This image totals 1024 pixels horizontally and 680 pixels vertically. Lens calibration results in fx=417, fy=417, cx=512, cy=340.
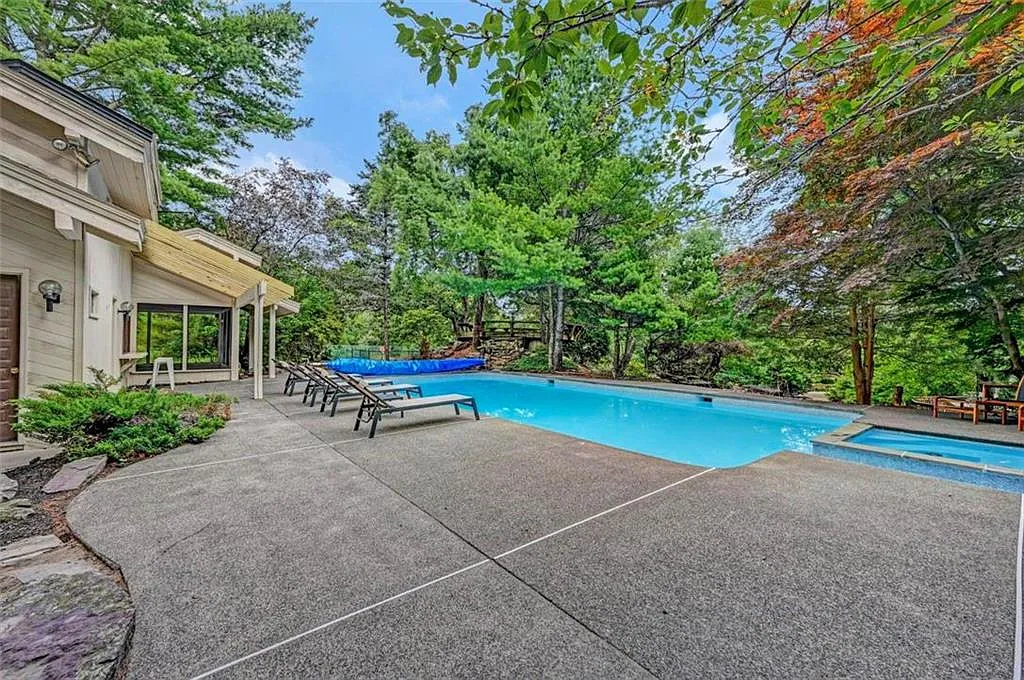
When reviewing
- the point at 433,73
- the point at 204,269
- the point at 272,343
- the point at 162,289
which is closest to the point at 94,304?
the point at 204,269

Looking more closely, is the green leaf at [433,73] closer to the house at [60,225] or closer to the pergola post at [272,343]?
the house at [60,225]

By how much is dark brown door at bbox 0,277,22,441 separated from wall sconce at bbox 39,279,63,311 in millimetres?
214

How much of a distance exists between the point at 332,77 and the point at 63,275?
1673 cm

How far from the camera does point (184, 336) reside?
11242 millimetres

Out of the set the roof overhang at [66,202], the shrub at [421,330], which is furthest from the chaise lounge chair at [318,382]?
the shrub at [421,330]

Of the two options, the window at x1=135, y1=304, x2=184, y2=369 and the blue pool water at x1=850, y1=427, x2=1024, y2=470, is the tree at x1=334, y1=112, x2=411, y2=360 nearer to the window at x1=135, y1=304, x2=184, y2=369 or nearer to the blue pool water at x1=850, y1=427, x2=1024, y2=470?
the window at x1=135, y1=304, x2=184, y2=369

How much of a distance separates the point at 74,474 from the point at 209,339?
43.0 feet

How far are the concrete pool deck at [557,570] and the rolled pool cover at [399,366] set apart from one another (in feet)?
37.7

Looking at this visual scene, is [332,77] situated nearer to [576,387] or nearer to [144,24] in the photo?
[144,24]

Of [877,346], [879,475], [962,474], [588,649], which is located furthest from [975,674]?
[877,346]

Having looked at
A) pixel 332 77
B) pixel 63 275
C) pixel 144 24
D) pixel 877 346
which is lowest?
pixel 877 346

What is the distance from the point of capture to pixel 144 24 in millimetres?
12242

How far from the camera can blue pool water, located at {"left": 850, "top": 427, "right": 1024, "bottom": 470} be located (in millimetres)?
5547

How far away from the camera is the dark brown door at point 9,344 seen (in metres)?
4.83
